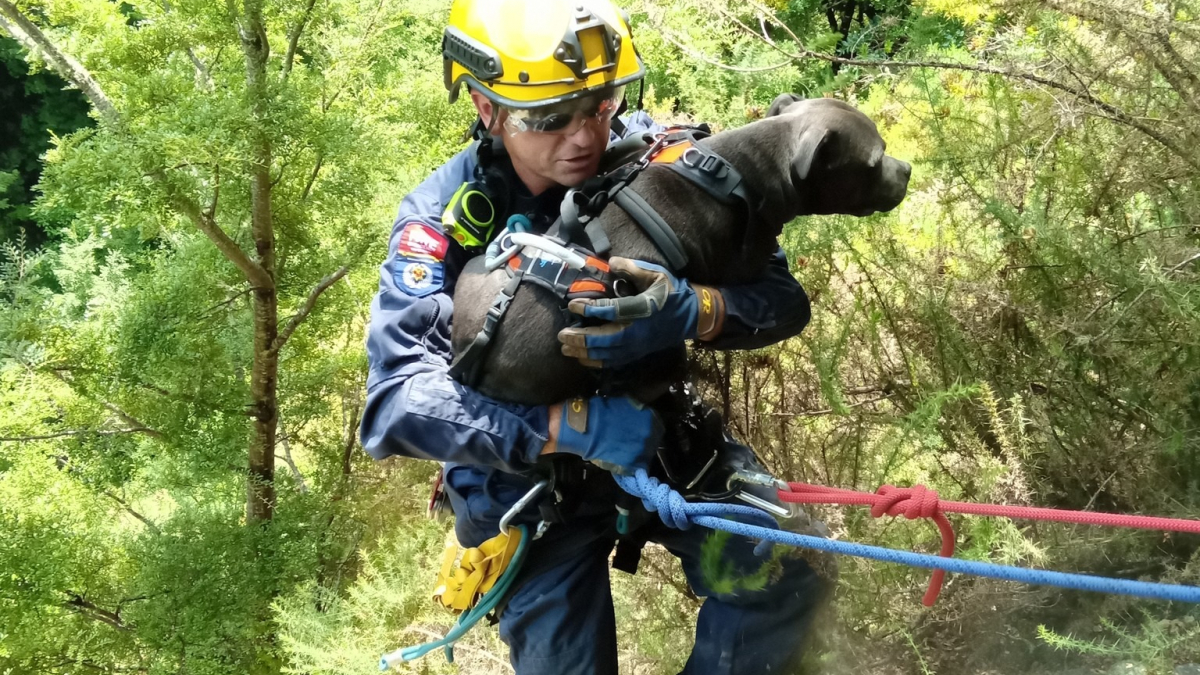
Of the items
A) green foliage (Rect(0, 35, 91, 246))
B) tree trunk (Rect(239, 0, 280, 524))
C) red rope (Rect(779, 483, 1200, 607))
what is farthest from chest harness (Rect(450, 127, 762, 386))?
green foliage (Rect(0, 35, 91, 246))

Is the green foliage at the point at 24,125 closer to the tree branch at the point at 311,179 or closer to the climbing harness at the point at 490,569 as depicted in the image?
the tree branch at the point at 311,179

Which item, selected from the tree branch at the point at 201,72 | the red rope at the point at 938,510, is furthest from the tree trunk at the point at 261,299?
the red rope at the point at 938,510

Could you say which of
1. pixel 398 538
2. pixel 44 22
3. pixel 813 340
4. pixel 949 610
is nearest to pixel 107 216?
pixel 44 22

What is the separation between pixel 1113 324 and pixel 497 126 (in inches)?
78.5

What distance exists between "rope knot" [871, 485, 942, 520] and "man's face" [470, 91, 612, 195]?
44.6 inches

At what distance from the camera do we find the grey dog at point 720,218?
2.05 meters

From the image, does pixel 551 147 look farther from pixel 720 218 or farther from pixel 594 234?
pixel 720 218

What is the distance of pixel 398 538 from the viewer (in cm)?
495

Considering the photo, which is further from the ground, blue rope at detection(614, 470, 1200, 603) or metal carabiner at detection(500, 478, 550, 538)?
blue rope at detection(614, 470, 1200, 603)

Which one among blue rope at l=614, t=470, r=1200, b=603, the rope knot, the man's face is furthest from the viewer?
the man's face

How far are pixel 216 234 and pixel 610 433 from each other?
3.29 m

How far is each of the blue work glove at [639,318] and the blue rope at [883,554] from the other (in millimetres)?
299

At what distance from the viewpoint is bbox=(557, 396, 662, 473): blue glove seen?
78.0 inches

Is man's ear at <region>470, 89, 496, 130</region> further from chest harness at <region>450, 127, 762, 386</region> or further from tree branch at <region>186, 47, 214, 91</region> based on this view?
tree branch at <region>186, 47, 214, 91</region>
